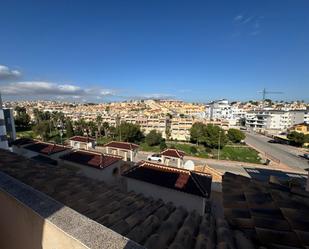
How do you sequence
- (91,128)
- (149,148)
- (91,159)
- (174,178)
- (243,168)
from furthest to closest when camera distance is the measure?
(91,128)
(149,148)
(243,168)
(91,159)
(174,178)

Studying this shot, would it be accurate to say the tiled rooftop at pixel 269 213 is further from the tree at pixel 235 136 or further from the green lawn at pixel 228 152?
the tree at pixel 235 136

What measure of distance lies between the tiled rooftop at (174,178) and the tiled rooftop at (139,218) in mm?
7779

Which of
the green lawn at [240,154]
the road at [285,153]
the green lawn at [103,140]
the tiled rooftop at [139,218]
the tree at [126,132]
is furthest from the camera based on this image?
the green lawn at [103,140]

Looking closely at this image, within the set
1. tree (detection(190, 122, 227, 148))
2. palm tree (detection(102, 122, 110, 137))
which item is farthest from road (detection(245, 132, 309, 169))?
palm tree (detection(102, 122, 110, 137))

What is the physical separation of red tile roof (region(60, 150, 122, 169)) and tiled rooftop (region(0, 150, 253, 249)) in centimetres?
1037

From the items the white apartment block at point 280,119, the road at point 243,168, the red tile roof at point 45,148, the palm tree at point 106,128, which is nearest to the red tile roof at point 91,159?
the red tile roof at point 45,148

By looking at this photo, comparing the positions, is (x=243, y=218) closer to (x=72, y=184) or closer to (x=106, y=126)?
(x=72, y=184)

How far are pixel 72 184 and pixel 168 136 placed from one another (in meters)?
48.4

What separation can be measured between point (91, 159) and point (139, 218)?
13784 mm

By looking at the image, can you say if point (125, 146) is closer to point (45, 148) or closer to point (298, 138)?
point (45, 148)

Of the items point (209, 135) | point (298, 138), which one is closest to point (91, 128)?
point (209, 135)

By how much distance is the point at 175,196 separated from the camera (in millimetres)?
11945

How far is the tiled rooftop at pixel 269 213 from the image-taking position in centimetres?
240

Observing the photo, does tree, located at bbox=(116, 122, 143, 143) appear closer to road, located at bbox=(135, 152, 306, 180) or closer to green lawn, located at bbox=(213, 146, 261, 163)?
road, located at bbox=(135, 152, 306, 180)
